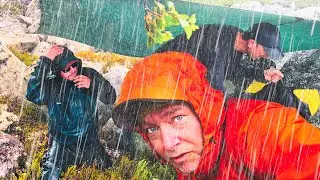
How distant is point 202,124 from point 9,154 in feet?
6.73

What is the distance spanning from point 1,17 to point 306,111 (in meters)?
3.56

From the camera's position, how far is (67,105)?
5336 millimetres

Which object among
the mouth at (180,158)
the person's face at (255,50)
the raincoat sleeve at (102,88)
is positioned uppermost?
the person's face at (255,50)

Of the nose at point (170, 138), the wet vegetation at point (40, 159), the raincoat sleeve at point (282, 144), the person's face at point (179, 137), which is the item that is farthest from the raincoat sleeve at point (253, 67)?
the wet vegetation at point (40, 159)

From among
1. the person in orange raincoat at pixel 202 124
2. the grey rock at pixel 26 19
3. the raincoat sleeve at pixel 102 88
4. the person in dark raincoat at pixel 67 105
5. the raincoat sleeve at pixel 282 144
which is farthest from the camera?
the grey rock at pixel 26 19

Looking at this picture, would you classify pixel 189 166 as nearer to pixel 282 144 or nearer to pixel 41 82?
pixel 282 144

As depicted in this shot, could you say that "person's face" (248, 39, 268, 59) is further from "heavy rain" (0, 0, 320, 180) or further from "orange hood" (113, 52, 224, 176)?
"orange hood" (113, 52, 224, 176)

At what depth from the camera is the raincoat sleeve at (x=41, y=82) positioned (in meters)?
5.29

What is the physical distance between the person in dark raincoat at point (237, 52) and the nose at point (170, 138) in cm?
66

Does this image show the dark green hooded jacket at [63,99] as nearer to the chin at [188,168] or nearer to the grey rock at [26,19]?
the grey rock at [26,19]

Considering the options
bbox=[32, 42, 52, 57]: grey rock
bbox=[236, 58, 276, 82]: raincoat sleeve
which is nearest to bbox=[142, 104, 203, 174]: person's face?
bbox=[236, 58, 276, 82]: raincoat sleeve

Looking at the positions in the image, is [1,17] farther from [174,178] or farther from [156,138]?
[174,178]

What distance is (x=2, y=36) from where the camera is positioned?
5520 millimetres

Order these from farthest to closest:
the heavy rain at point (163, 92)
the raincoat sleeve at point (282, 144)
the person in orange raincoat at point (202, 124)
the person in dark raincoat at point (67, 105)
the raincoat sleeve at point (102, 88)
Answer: the raincoat sleeve at point (102, 88) < the person in dark raincoat at point (67, 105) < the heavy rain at point (163, 92) < the person in orange raincoat at point (202, 124) < the raincoat sleeve at point (282, 144)
